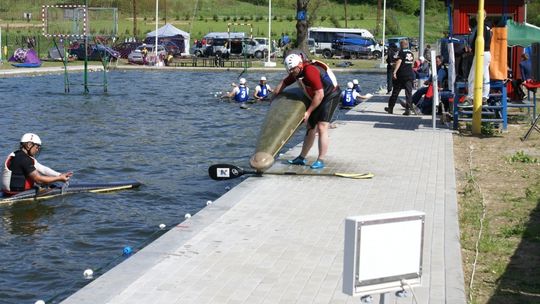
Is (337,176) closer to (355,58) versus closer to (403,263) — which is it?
(403,263)

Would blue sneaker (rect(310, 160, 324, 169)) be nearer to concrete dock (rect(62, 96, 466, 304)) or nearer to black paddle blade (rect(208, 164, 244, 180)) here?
concrete dock (rect(62, 96, 466, 304))

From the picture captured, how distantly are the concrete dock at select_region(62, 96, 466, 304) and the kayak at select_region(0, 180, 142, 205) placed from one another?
9.04 ft

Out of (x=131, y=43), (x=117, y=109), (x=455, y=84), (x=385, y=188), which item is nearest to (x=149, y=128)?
(x=117, y=109)

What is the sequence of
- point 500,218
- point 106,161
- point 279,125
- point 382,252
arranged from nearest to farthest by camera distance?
point 382,252 → point 500,218 → point 279,125 → point 106,161

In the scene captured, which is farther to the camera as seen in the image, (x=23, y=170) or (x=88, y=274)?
(x=23, y=170)

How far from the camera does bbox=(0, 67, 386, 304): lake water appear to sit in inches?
426

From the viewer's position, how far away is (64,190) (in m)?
14.3

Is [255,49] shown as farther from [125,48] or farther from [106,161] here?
[106,161]

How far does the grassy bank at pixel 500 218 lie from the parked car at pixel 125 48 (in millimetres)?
47974

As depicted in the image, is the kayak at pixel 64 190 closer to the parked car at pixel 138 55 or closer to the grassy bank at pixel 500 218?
the grassy bank at pixel 500 218

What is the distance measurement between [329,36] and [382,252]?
6957 centimetres

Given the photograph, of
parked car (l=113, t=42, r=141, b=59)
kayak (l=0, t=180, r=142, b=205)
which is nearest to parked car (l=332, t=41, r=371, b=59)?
parked car (l=113, t=42, r=141, b=59)

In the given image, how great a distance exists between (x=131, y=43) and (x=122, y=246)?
2170 inches

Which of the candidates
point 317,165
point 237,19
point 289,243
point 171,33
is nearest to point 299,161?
point 317,165
